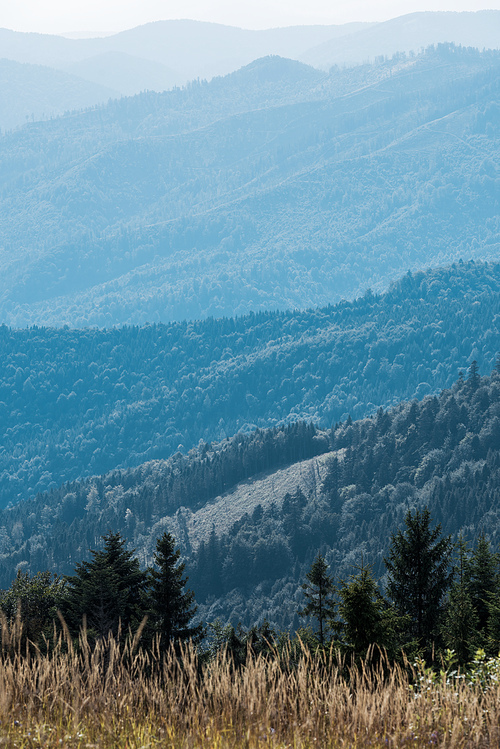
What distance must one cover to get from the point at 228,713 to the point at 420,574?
37.4m

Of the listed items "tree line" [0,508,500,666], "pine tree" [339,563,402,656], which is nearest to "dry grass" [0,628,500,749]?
"pine tree" [339,563,402,656]

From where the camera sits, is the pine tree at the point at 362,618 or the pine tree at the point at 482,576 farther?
the pine tree at the point at 482,576

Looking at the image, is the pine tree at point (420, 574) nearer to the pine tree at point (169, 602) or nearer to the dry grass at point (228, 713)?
the pine tree at point (169, 602)

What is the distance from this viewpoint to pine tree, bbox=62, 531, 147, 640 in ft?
149

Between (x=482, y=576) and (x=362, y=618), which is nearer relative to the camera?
(x=362, y=618)

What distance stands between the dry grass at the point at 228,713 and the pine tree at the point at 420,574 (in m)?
35.4

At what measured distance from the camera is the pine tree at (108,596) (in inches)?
1793

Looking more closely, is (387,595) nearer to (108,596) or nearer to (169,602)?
(169,602)

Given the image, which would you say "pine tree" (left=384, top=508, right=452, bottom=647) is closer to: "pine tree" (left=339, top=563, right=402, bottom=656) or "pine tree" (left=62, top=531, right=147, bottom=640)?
"pine tree" (left=62, top=531, right=147, bottom=640)

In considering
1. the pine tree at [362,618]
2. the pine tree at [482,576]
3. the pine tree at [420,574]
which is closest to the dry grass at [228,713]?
the pine tree at [362,618]

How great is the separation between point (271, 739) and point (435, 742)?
217 cm

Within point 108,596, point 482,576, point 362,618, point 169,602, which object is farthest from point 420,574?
point 362,618

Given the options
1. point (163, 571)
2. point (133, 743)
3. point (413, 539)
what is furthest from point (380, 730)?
point (413, 539)

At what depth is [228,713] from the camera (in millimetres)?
11695
